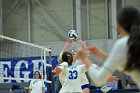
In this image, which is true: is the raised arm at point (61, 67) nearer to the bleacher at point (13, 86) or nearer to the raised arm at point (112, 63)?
the raised arm at point (112, 63)

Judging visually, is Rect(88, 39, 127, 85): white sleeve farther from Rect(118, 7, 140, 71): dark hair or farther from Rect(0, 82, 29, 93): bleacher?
Rect(0, 82, 29, 93): bleacher

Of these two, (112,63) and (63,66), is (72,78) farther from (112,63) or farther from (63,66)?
(112,63)

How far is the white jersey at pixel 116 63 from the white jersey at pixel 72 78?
150 inches

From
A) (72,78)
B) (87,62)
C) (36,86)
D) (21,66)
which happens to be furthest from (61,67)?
(21,66)

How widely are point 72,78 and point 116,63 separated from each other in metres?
4.00

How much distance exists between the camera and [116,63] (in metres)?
2.19

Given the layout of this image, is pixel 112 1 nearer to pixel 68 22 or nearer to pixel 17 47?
pixel 68 22

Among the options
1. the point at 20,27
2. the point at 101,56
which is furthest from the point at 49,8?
the point at 101,56

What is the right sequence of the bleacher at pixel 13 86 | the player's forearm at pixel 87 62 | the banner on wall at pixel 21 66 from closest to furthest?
the player's forearm at pixel 87 62
the bleacher at pixel 13 86
the banner on wall at pixel 21 66

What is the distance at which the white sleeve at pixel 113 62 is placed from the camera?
84.4 inches

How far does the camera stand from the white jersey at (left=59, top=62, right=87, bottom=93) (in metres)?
6.10

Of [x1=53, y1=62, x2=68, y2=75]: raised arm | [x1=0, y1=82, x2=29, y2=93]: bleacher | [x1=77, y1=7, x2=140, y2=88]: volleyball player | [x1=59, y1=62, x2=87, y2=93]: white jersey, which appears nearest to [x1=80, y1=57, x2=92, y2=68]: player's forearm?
[x1=77, y1=7, x2=140, y2=88]: volleyball player

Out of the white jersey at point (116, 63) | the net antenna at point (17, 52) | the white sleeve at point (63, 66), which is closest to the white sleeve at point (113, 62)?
the white jersey at point (116, 63)

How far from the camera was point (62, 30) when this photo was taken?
16.0 metres
